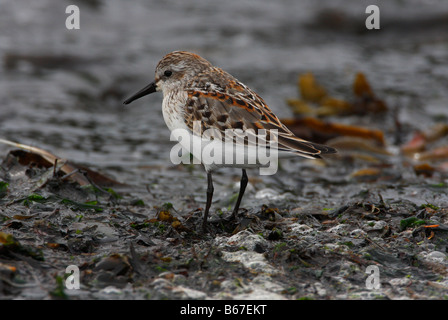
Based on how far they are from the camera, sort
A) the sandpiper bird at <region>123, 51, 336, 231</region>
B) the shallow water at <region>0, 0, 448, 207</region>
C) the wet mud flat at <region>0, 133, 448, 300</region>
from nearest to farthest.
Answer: the wet mud flat at <region>0, 133, 448, 300</region> → the sandpiper bird at <region>123, 51, 336, 231</region> → the shallow water at <region>0, 0, 448, 207</region>

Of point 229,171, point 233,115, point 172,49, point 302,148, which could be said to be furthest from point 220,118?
point 172,49

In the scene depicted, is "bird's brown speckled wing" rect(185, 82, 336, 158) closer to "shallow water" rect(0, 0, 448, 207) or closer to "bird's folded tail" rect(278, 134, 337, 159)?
"bird's folded tail" rect(278, 134, 337, 159)

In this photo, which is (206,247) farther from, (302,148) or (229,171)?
(229,171)

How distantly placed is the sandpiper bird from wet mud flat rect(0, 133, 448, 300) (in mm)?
532

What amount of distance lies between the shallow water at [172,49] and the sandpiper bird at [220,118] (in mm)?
1480

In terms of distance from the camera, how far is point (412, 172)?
23.6ft

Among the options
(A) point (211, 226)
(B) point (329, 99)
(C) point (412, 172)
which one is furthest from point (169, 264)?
(B) point (329, 99)

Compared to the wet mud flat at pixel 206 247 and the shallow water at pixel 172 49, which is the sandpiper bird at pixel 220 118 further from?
the shallow water at pixel 172 49

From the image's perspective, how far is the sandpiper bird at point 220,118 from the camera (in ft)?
14.9

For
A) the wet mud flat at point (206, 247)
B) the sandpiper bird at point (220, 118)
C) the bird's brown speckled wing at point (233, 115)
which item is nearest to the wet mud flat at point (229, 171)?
the wet mud flat at point (206, 247)

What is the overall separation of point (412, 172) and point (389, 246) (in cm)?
306

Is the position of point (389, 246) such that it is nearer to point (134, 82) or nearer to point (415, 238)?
point (415, 238)

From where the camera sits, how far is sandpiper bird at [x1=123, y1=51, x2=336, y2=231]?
14.9 ft

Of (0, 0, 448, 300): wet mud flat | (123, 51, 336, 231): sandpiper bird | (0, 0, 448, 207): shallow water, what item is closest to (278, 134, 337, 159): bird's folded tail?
(123, 51, 336, 231): sandpiper bird
